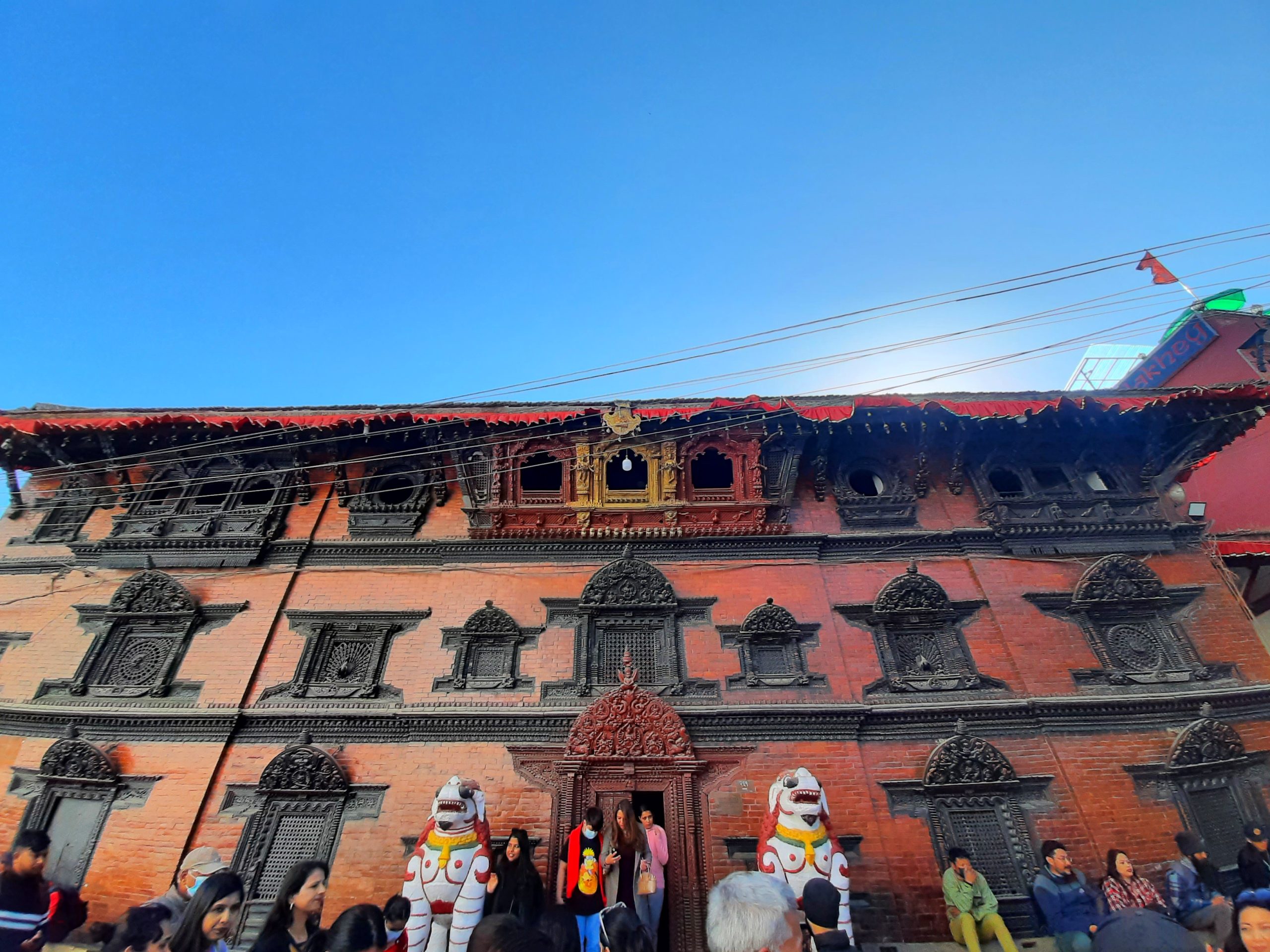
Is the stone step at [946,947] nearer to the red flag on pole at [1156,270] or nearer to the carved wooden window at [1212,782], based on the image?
the carved wooden window at [1212,782]

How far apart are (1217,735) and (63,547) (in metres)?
A: 18.2

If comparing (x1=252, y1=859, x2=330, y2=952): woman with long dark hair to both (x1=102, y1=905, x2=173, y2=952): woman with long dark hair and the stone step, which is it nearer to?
(x1=102, y1=905, x2=173, y2=952): woman with long dark hair

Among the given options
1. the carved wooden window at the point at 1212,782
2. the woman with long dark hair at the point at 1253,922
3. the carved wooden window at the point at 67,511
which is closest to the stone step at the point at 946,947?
the carved wooden window at the point at 1212,782

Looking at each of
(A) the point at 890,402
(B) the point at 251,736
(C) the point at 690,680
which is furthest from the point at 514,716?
(A) the point at 890,402

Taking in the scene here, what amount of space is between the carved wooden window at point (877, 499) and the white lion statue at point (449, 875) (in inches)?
271

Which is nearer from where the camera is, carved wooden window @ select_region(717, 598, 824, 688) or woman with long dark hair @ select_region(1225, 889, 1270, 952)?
woman with long dark hair @ select_region(1225, 889, 1270, 952)

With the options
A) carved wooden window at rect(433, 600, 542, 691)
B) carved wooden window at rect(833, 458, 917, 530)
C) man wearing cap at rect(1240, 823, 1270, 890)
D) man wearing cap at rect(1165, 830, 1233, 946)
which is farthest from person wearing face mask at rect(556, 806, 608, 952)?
man wearing cap at rect(1240, 823, 1270, 890)

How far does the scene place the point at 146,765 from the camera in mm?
7738

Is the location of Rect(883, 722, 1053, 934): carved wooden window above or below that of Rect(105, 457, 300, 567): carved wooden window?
below

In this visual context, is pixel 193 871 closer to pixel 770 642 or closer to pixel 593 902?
pixel 593 902

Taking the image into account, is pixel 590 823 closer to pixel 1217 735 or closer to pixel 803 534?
pixel 803 534

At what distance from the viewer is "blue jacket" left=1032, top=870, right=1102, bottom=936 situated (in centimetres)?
627

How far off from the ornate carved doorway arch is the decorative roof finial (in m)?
0.02

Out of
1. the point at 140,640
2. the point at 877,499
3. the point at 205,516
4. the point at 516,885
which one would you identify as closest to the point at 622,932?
the point at 516,885
